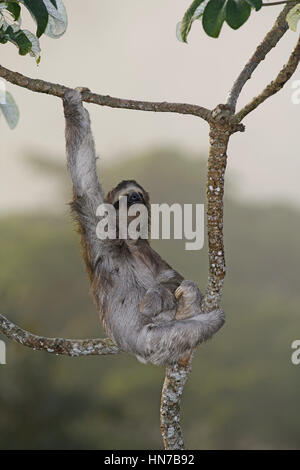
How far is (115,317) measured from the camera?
441cm

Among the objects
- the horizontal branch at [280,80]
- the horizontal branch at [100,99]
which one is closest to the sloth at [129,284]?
the horizontal branch at [100,99]

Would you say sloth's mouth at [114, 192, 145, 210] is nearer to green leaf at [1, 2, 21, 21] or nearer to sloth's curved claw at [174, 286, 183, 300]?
sloth's curved claw at [174, 286, 183, 300]

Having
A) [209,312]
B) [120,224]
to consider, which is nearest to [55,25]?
[120,224]

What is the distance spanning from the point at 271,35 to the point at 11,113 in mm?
2150

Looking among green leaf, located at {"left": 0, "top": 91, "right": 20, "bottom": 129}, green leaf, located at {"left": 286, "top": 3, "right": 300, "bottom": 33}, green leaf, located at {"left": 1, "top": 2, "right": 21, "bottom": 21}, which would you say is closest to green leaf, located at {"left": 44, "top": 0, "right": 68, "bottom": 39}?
green leaf, located at {"left": 1, "top": 2, "right": 21, "bottom": 21}

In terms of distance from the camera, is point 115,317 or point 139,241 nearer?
point 115,317

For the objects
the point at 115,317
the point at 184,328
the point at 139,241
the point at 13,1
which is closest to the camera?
the point at 13,1

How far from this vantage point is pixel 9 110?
14.9 feet

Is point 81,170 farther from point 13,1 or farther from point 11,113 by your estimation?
point 13,1

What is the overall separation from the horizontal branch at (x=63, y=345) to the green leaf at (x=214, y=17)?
2581 millimetres

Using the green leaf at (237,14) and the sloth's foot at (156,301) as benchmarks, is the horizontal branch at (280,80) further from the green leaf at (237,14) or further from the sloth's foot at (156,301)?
the sloth's foot at (156,301)

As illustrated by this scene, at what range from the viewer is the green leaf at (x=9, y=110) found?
4527 mm

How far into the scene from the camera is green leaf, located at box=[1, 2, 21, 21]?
3986mm

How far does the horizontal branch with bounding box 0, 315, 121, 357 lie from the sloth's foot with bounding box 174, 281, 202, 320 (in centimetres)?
69
